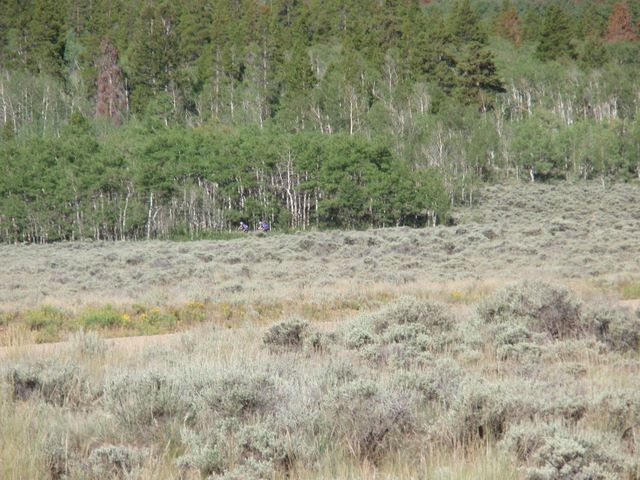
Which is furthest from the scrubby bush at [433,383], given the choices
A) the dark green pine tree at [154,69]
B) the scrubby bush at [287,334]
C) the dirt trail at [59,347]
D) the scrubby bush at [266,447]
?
the dark green pine tree at [154,69]

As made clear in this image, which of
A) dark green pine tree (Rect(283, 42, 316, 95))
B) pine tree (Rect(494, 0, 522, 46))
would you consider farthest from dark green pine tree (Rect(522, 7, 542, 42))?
dark green pine tree (Rect(283, 42, 316, 95))

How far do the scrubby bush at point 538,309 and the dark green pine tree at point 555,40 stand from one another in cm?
8144

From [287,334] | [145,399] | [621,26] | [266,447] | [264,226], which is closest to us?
[266,447]

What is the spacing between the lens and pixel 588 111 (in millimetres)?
76938

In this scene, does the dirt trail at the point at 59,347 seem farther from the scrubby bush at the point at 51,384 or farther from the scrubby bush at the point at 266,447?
the scrubby bush at the point at 266,447

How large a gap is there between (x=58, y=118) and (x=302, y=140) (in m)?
32.7

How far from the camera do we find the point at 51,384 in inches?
258

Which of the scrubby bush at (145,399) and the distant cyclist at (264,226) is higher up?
the distant cyclist at (264,226)

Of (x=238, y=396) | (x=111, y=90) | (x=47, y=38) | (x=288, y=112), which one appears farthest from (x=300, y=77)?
(x=238, y=396)

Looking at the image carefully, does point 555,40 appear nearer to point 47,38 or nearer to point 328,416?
point 47,38

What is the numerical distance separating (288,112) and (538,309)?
6254cm

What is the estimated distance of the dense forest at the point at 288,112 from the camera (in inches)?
2205

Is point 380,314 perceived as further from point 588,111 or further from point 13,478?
point 588,111

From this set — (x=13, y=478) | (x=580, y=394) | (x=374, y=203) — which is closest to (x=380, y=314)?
(x=580, y=394)
